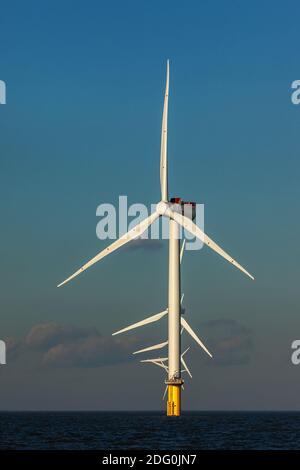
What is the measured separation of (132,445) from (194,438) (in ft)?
57.8

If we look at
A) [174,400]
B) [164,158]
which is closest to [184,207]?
[164,158]

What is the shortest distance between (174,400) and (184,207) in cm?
3397

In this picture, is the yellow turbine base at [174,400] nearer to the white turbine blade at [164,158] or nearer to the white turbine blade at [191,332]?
the white turbine blade at [191,332]

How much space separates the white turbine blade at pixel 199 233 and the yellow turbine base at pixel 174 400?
2771cm

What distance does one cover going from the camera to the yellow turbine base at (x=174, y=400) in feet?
588

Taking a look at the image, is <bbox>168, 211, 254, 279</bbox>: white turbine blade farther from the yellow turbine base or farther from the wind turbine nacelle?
the yellow turbine base

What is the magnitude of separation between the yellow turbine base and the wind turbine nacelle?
97.5 ft

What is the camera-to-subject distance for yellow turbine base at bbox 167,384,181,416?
179125mm

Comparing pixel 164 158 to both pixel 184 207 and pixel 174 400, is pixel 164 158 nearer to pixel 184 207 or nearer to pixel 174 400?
pixel 184 207

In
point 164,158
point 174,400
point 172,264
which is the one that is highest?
point 164,158

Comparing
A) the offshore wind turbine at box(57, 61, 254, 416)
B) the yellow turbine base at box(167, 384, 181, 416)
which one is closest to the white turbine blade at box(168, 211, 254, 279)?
the offshore wind turbine at box(57, 61, 254, 416)

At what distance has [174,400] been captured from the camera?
18300cm
